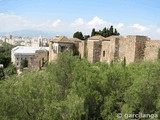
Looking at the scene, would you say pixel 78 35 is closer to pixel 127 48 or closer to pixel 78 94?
pixel 127 48

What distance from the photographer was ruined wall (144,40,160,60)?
843 inches

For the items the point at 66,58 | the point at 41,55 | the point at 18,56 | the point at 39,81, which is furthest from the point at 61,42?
the point at 18,56

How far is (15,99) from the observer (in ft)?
39.5

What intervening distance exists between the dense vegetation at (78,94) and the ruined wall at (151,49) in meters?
7.15

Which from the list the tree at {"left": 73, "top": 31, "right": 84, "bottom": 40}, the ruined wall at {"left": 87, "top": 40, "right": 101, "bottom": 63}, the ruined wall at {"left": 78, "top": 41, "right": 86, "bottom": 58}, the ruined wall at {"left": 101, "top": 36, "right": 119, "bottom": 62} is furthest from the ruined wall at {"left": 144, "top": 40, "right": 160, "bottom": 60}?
the tree at {"left": 73, "top": 31, "right": 84, "bottom": 40}

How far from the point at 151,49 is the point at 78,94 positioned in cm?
1023

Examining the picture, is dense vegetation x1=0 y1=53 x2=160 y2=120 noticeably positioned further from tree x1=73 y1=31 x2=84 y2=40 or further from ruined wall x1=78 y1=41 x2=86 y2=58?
tree x1=73 y1=31 x2=84 y2=40

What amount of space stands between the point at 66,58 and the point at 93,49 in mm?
13065

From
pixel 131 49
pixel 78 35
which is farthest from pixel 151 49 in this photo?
pixel 78 35

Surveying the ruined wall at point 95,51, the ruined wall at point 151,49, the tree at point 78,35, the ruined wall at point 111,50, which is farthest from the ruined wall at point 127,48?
the tree at point 78,35

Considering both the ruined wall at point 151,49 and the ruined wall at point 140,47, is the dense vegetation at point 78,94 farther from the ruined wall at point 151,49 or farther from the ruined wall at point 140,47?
the ruined wall at point 140,47

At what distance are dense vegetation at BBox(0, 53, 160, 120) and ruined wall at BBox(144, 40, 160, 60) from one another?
715cm

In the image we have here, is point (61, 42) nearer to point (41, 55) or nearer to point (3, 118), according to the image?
point (41, 55)

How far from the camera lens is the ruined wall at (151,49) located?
2141cm
